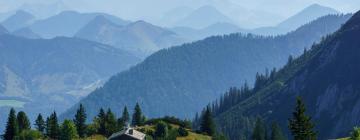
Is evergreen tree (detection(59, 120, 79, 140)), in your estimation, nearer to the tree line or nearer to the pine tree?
the tree line

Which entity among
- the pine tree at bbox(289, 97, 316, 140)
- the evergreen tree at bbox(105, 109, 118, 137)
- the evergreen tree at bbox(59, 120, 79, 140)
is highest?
the evergreen tree at bbox(105, 109, 118, 137)

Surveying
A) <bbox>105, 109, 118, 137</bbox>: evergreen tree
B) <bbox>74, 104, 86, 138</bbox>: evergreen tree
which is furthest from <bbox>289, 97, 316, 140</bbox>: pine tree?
<bbox>74, 104, 86, 138</bbox>: evergreen tree

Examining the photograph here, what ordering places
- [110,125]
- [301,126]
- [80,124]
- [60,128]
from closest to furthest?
[301,126] → [60,128] → [80,124] → [110,125]

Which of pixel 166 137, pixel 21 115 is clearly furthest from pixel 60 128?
pixel 166 137

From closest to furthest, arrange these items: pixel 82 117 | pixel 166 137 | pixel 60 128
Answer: pixel 166 137 → pixel 60 128 → pixel 82 117

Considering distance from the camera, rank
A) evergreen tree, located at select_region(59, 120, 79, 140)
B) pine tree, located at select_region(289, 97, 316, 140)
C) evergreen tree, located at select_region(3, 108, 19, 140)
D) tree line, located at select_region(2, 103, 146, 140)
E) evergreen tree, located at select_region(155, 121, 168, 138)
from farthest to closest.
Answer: evergreen tree, located at select_region(3, 108, 19, 140)
evergreen tree, located at select_region(155, 121, 168, 138)
tree line, located at select_region(2, 103, 146, 140)
evergreen tree, located at select_region(59, 120, 79, 140)
pine tree, located at select_region(289, 97, 316, 140)

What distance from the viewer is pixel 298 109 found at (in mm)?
108938

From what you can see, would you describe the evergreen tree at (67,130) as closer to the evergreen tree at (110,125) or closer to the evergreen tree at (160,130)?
the evergreen tree at (110,125)

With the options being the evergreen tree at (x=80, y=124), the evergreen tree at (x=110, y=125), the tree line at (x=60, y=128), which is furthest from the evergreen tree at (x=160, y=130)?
the evergreen tree at (x=80, y=124)

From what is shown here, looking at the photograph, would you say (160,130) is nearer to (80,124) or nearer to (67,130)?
(67,130)

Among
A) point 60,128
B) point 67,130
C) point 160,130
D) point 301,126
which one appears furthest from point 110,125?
point 301,126

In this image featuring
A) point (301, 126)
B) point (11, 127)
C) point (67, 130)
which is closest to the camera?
point (301, 126)

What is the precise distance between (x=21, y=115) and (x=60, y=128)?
20685mm

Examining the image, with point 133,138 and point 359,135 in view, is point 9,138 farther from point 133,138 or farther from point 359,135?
point 359,135
